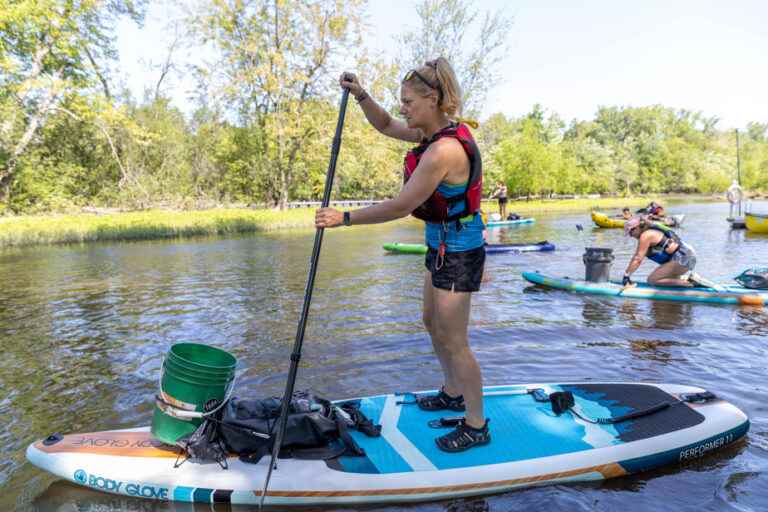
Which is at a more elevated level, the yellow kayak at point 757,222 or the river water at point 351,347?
the yellow kayak at point 757,222

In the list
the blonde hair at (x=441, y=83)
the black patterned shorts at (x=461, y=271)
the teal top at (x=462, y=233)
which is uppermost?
the blonde hair at (x=441, y=83)

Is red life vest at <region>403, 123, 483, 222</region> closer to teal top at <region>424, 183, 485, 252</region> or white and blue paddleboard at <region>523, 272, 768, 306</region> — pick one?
teal top at <region>424, 183, 485, 252</region>

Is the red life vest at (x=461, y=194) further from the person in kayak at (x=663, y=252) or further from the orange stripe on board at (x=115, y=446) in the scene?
the person in kayak at (x=663, y=252)

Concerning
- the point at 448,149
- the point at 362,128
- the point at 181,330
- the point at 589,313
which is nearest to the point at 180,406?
the point at 448,149

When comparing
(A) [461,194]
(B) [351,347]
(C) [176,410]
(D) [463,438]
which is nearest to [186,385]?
(C) [176,410]

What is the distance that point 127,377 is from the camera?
6.30 m

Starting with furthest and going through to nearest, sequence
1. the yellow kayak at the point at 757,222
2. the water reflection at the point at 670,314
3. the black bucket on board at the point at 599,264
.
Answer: the yellow kayak at the point at 757,222, the black bucket on board at the point at 599,264, the water reflection at the point at 670,314

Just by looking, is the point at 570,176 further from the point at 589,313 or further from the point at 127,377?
the point at 127,377

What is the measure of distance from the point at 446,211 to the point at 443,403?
5.71 feet

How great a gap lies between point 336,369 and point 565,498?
11.1 feet

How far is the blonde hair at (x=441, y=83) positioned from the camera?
11.1 ft

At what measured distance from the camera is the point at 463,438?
147 inches

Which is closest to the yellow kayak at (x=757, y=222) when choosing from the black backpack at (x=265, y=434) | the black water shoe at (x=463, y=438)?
the black water shoe at (x=463, y=438)

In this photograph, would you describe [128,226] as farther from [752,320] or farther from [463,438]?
[463,438]
